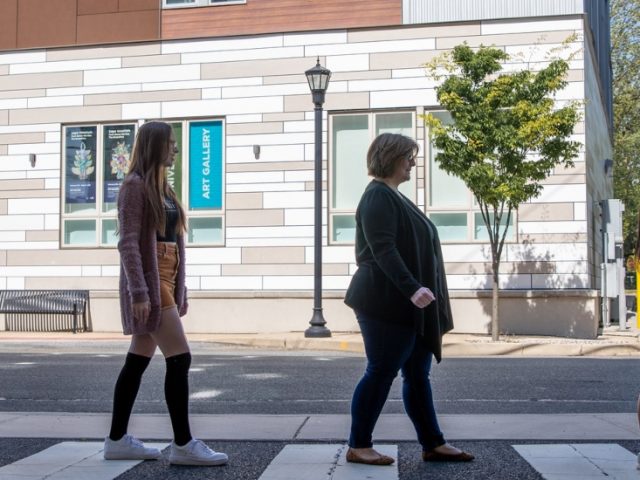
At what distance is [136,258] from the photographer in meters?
4.78

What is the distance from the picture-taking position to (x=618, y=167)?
43.2 m

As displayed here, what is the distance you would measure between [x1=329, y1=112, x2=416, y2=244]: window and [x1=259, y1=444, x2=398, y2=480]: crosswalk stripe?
1279 cm

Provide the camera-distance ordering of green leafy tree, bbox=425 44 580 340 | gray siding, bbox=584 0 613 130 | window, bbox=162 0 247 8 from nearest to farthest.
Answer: green leafy tree, bbox=425 44 580 340 → window, bbox=162 0 247 8 → gray siding, bbox=584 0 613 130

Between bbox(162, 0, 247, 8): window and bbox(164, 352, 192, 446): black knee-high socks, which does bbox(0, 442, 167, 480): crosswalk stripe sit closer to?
bbox(164, 352, 192, 446): black knee-high socks

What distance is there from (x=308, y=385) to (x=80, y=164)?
37.8 ft

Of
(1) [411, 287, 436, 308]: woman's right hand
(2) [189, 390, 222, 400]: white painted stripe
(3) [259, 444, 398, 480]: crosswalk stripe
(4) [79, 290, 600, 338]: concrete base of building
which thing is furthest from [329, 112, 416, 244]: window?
(1) [411, 287, 436, 308]: woman's right hand

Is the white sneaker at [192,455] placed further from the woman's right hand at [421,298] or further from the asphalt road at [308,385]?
the asphalt road at [308,385]

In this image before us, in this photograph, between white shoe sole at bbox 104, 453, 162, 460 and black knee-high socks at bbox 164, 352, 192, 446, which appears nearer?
black knee-high socks at bbox 164, 352, 192, 446

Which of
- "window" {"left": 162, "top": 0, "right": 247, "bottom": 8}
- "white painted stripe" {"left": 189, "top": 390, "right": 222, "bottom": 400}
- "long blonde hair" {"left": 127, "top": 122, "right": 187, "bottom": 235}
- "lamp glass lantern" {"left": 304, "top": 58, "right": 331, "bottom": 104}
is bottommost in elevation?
"white painted stripe" {"left": 189, "top": 390, "right": 222, "bottom": 400}

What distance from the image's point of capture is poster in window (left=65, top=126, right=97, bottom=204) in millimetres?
19297

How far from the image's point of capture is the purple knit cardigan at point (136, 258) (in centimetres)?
476

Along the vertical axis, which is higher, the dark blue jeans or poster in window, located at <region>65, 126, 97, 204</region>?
poster in window, located at <region>65, 126, 97, 204</region>

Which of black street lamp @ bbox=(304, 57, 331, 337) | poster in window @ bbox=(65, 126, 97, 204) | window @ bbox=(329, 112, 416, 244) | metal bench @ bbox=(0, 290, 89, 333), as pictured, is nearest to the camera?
black street lamp @ bbox=(304, 57, 331, 337)

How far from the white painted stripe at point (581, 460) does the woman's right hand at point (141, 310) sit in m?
2.07
